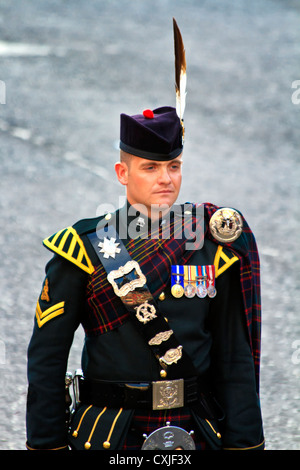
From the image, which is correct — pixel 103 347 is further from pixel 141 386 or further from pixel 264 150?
pixel 264 150

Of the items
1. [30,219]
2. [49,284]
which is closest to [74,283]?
[49,284]

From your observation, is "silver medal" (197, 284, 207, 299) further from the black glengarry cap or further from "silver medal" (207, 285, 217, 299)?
the black glengarry cap

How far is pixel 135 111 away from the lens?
35.0 ft

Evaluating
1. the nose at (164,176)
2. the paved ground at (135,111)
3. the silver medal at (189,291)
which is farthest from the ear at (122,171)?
the paved ground at (135,111)

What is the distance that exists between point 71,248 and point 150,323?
44cm

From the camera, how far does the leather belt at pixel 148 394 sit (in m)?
3.15

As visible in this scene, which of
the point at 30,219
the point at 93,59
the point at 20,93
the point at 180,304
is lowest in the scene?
the point at 180,304

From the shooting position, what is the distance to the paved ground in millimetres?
6844

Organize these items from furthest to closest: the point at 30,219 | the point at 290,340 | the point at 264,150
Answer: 1. the point at 264,150
2. the point at 30,219
3. the point at 290,340

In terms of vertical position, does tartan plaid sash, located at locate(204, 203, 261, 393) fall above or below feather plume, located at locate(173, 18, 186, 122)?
below

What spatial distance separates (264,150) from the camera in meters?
10.4

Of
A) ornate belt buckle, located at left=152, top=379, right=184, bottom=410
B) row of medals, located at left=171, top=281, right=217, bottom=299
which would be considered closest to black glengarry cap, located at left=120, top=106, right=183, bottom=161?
row of medals, located at left=171, top=281, right=217, bottom=299

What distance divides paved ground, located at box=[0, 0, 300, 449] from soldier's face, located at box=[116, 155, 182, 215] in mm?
2700

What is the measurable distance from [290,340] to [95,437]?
12.6 ft
